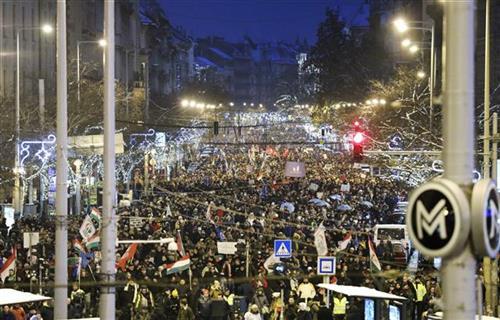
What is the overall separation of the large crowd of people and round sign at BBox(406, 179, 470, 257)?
265 centimetres

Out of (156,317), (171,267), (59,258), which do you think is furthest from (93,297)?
(59,258)

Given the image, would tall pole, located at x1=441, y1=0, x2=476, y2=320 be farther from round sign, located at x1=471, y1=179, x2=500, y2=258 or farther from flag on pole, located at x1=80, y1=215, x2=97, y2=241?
flag on pole, located at x1=80, y1=215, x2=97, y2=241

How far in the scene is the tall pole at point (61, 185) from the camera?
16.9 meters

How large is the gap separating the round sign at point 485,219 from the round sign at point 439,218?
64 mm

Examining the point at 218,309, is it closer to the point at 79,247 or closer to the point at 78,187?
the point at 79,247

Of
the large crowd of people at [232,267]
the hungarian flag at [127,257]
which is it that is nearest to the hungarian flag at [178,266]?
the large crowd of people at [232,267]

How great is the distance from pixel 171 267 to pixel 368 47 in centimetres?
7928

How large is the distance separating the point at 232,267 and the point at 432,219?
2000 cm

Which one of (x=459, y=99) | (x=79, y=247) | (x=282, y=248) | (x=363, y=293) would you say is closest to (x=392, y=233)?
(x=282, y=248)

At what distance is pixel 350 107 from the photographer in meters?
88.0

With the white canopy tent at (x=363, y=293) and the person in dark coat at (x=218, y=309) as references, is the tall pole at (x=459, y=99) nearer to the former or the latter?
the white canopy tent at (x=363, y=293)

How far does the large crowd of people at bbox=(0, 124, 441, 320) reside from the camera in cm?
2111

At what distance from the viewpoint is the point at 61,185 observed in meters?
17.6

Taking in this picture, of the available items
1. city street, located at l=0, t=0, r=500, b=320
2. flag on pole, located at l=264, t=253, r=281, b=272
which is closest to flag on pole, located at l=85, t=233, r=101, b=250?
city street, located at l=0, t=0, r=500, b=320
